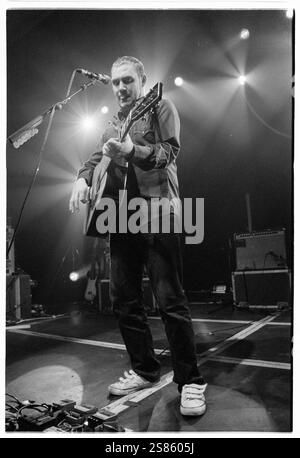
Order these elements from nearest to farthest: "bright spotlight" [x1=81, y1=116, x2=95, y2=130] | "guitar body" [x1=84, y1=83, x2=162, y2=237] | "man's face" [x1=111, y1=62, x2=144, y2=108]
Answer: "guitar body" [x1=84, y1=83, x2=162, y2=237]
"man's face" [x1=111, y1=62, x2=144, y2=108]
"bright spotlight" [x1=81, y1=116, x2=95, y2=130]

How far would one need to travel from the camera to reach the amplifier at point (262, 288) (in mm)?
4672

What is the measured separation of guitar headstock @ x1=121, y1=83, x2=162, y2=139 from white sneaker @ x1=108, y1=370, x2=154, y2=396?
1.34m

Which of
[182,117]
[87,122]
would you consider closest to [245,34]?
[182,117]

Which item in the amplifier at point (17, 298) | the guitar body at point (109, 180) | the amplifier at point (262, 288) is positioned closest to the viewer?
the guitar body at point (109, 180)

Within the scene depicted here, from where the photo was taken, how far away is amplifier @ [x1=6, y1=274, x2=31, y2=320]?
5078mm

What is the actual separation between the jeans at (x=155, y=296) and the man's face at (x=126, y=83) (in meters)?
0.80

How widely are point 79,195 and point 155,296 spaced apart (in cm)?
76

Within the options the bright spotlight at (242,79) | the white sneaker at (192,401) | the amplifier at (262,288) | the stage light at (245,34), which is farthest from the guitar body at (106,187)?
the amplifier at (262,288)

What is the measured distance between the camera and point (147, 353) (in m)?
1.80

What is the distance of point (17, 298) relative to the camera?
520 cm

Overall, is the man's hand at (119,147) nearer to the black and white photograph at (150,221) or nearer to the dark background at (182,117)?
the black and white photograph at (150,221)

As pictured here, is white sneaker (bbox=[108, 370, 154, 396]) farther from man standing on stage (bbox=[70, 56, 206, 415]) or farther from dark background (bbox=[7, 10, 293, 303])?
dark background (bbox=[7, 10, 293, 303])

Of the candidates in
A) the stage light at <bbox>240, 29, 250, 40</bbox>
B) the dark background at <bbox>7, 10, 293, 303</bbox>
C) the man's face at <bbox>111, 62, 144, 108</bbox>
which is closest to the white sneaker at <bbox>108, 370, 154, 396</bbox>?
the man's face at <bbox>111, 62, 144, 108</bbox>

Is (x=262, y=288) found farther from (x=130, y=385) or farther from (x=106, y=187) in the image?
(x=106, y=187)
